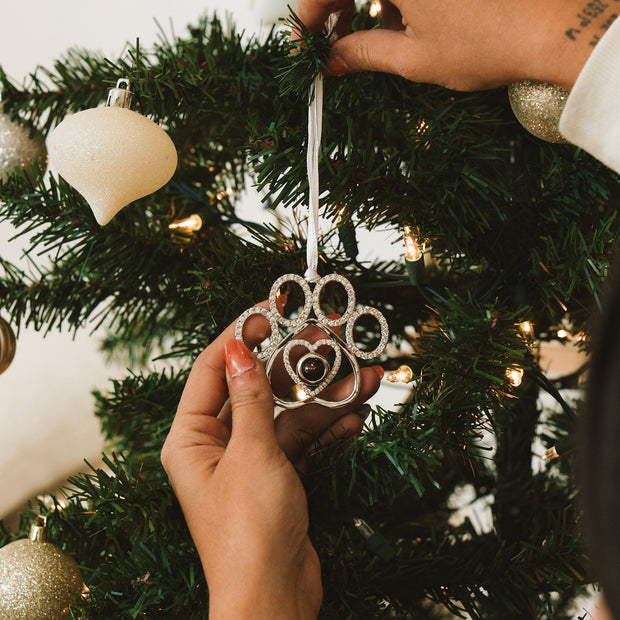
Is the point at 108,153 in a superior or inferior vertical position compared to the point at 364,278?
superior

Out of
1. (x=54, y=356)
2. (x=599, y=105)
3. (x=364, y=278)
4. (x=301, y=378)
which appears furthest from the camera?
(x=54, y=356)

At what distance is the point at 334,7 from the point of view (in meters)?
0.41

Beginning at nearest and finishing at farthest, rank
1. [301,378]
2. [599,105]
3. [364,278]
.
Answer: [599,105] < [301,378] < [364,278]

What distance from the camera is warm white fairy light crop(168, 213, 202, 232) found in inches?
22.7

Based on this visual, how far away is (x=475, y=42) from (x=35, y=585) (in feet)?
1.82

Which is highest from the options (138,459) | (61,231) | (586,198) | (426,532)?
(61,231)

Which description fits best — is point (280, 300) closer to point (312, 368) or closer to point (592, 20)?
point (312, 368)

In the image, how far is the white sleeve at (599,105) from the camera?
1.12ft

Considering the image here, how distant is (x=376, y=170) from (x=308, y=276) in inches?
4.1

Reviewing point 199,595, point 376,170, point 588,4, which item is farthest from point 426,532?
point 588,4

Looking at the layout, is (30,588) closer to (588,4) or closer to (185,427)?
(185,427)

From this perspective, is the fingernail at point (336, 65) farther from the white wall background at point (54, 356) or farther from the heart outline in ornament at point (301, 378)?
the white wall background at point (54, 356)

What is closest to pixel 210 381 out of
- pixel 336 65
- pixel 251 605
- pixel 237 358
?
pixel 237 358

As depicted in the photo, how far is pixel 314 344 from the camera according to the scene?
47 cm
